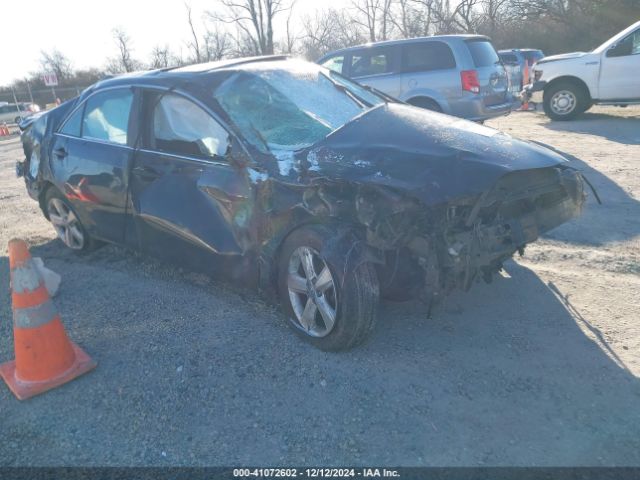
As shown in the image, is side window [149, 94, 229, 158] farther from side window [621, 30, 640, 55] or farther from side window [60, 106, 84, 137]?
side window [621, 30, 640, 55]

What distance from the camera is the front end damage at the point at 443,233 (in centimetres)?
277

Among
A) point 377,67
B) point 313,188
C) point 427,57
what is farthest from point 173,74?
point 377,67

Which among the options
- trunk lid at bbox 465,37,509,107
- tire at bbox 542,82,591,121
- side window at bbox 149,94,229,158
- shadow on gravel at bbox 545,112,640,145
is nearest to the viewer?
side window at bbox 149,94,229,158

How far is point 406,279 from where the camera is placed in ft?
9.93

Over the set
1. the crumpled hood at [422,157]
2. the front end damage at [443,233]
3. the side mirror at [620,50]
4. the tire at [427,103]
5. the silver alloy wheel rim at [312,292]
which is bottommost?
the silver alloy wheel rim at [312,292]

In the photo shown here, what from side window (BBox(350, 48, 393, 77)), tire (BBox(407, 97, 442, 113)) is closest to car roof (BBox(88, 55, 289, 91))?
tire (BBox(407, 97, 442, 113))

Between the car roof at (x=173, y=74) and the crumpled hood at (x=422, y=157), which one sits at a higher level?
the car roof at (x=173, y=74)

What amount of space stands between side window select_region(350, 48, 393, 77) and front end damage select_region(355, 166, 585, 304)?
720cm

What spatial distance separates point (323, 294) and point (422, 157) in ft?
3.27

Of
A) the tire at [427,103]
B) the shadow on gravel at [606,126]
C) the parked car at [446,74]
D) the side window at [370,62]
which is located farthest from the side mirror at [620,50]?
the side window at [370,62]

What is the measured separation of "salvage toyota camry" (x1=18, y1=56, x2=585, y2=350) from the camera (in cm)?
281

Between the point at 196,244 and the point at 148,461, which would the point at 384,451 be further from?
the point at 196,244

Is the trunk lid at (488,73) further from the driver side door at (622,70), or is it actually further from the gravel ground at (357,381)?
the gravel ground at (357,381)

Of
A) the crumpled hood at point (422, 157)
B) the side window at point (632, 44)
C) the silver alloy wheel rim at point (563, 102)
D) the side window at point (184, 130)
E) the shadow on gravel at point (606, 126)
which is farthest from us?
the silver alloy wheel rim at point (563, 102)
